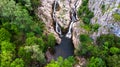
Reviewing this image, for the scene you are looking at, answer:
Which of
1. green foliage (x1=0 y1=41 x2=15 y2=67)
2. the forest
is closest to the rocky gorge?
the forest

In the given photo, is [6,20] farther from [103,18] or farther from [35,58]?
[103,18]

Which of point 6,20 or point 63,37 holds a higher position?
point 6,20

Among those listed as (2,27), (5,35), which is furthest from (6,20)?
(5,35)

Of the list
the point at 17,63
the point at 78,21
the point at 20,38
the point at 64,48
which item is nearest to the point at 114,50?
the point at 64,48

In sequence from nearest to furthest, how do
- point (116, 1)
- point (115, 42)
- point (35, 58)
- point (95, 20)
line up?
point (35, 58)
point (115, 42)
point (116, 1)
point (95, 20)

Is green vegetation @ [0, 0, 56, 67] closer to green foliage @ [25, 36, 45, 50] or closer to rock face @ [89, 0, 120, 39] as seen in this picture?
green foliage @ [25, 36, 45, 50]
